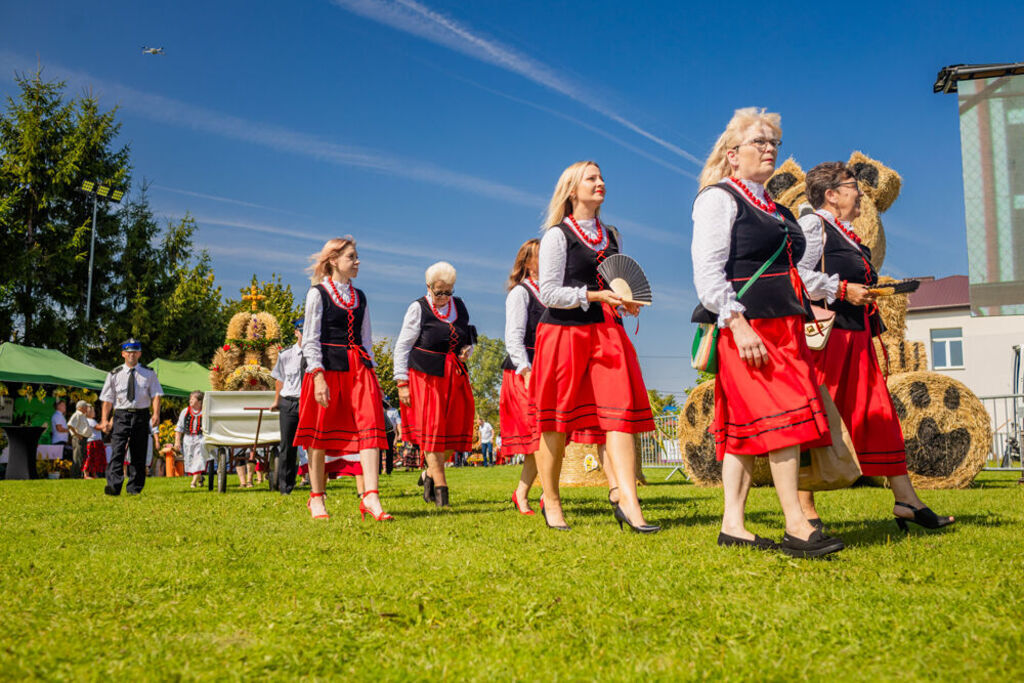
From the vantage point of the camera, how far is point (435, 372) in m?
7.92

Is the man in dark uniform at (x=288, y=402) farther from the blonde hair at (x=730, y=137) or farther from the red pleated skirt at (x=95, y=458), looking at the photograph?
the red pleated skirt at (x=95, y=458)

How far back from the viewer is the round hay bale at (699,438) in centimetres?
1062

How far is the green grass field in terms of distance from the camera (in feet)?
7.95

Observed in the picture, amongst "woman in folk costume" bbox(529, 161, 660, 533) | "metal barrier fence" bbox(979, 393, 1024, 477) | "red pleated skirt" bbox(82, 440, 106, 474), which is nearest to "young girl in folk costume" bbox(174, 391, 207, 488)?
"red pleated skirt" bbox(82, 440, 106, 474)

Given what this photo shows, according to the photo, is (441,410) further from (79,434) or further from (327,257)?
(79,434)

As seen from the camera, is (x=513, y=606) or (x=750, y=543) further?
(x=750, y=543)

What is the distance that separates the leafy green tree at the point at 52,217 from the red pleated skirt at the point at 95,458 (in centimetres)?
1857

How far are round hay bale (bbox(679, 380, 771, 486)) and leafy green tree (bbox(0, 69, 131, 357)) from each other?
33.0 metres

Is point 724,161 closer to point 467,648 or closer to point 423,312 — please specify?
point 467,648

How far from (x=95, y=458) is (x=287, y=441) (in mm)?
11313

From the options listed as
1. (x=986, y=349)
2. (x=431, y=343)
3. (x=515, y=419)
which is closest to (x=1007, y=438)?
(x=515, y=419)

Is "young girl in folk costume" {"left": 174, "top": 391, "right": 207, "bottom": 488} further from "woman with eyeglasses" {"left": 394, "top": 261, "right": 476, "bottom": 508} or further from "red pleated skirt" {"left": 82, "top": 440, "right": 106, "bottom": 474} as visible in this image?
"woman with eyeglasses" {"left": 394, "top": 261, "right": 476, "bottom": 508}

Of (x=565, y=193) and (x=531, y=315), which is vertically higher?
(x=565, y=193)

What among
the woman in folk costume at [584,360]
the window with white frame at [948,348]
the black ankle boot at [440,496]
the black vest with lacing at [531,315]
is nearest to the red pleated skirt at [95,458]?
the black ankle boot at [440,496]
